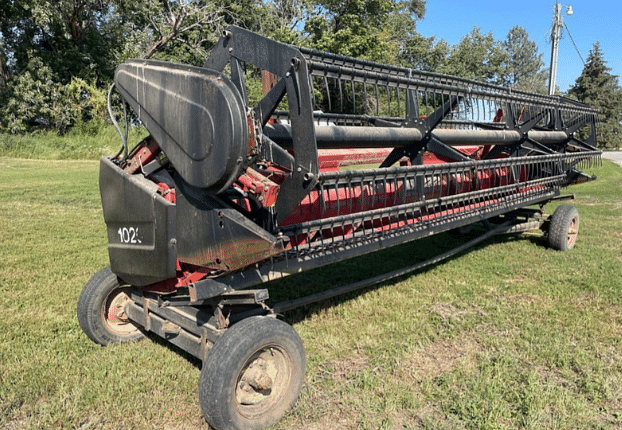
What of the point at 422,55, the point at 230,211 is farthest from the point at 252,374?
the point at 422,55

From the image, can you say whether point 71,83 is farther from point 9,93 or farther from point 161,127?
point 161,127

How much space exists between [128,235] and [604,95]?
2219 inches

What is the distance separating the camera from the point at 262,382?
268 centimetres

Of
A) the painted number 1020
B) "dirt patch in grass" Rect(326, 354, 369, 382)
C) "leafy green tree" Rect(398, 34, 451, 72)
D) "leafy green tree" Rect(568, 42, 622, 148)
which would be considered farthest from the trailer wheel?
"leafy green tree" Rect(568, 42, 622, 148)

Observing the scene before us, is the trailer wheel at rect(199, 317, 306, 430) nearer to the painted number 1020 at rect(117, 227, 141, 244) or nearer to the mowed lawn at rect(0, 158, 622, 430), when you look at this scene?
→ the mowed lawn at rect(0, 158, 622, 430)

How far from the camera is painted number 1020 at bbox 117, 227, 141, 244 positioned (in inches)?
116

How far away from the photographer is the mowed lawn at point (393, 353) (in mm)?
2832

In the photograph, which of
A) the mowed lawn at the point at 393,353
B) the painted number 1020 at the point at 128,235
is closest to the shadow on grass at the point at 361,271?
the mowed lawn at the point at 393,353

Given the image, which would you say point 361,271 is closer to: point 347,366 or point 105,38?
point 347,366

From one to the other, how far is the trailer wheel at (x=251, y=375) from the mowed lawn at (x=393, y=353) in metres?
0.16

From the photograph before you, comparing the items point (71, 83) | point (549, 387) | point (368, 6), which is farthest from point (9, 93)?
point (549, 387)

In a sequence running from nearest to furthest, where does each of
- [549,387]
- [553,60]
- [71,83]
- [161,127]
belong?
[161,127], [549,387], [553,60], [71,83]

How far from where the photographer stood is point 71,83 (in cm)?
2656

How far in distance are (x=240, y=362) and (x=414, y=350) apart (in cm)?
162
